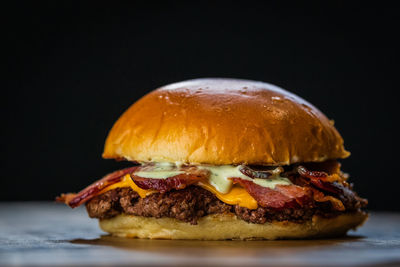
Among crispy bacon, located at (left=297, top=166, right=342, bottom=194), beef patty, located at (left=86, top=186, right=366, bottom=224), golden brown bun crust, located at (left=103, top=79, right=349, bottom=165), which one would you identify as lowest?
beef patty, located at (left=86, top=186, right=366, bottom=224)

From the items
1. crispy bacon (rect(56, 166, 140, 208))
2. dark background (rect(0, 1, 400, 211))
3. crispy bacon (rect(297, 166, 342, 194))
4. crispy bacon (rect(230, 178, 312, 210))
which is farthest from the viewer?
Result: dark background (rect(0, 1, 400, 211))

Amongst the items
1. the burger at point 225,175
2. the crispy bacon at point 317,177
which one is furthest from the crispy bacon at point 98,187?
the crispy bacon at point 317,177

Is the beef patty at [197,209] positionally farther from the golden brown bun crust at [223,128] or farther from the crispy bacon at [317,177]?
the golden brown bun crust at [223,128]

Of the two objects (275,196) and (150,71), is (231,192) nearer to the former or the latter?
(275,196)

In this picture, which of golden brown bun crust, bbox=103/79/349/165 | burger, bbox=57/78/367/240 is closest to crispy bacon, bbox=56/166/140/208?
burger, bbox=57/78/367/240

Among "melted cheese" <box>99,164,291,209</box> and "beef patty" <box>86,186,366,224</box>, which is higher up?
"melted cheese" <box>99,164,291,209</box>

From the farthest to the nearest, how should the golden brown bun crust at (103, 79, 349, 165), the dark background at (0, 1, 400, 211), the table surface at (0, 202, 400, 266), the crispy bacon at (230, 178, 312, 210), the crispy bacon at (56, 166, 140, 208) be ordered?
the dark background at (0, 1, 400, 211), the crispy bacon at (56, 166, 140, 208), the golden brown bun crust at (103, 79, 349, 165), the crispy bacon at (230, 178, 312, 210), the table surface at (0, 202, 400, 266)

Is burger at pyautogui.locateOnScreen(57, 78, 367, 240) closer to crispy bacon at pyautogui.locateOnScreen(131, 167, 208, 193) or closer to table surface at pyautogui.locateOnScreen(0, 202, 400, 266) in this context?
crispy bacon at pyautogui.locateOnScreen(131, 167, 208, 193)

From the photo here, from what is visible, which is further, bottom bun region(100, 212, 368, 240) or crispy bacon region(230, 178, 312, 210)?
bottom bun region(100, 212, 368, 240)

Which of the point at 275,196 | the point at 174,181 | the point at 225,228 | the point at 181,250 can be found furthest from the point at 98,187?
the point at 275,196
